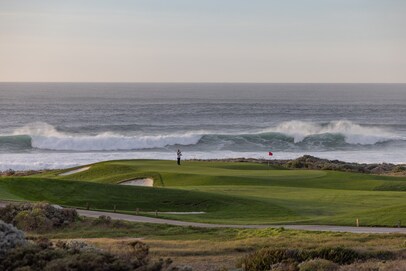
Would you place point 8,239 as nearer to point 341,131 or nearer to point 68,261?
point 68,261

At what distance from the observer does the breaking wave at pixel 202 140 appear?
263ft

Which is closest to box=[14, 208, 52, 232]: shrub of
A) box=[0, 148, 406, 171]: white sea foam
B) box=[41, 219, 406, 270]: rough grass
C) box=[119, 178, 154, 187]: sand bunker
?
box=[41, 219, 406, 270]: rough grass

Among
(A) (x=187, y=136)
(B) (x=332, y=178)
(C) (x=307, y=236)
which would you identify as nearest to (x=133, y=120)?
(A) (x=187, y=136)

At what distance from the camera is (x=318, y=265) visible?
45.4 feet

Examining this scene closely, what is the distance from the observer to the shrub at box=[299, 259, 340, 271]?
44.7ft

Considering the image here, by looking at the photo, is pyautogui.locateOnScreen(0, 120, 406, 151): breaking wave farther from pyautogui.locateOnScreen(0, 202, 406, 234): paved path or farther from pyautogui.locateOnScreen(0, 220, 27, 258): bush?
pyautogui.locateOnScreen(0, 220, 27, 258): bush

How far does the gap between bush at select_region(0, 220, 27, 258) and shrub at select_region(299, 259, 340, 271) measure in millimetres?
5757

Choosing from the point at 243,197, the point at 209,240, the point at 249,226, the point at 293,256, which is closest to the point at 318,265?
the point at 293,256

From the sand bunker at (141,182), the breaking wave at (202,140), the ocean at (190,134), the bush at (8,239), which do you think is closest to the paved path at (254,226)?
the bush at (8,239)

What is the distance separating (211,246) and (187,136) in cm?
6833

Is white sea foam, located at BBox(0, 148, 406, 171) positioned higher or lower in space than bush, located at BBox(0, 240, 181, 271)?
lower

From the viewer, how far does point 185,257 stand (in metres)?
16.2

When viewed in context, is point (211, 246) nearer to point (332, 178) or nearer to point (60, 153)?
point (332, 178)

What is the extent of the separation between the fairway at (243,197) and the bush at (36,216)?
4401 mm
